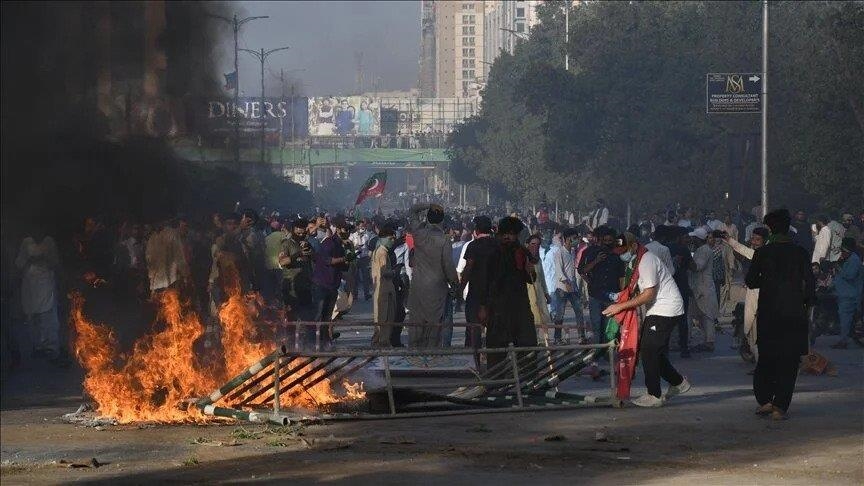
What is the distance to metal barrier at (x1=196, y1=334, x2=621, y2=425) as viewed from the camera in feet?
38.5

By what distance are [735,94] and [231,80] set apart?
19.3 m

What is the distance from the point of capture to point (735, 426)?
40.1 feet

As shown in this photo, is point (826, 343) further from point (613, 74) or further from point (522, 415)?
point (613, 74)

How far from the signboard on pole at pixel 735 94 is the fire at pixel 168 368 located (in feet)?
56.5

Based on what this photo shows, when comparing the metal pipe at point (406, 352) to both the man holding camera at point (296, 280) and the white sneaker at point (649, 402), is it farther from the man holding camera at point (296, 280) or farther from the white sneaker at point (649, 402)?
the man holding camera at point (296, 280)

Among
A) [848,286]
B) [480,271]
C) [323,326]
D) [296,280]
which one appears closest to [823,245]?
[848,286]

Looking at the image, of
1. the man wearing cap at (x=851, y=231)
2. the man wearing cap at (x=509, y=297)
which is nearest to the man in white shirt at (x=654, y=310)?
the man wearing cap at (x=509, y=297)

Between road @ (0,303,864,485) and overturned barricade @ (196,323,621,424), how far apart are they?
0.58ft

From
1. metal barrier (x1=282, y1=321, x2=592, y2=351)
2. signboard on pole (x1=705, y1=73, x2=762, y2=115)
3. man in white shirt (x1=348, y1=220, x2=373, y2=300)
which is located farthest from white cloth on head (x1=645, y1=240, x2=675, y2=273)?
man in white shirt (x1=348, y1=220, x2=373, y2=300)

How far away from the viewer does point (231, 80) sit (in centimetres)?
1196

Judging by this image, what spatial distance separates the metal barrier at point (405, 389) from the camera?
1173cm

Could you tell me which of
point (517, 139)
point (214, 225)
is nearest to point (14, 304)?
point (214, 225)

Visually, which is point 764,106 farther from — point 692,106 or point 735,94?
point 692,106

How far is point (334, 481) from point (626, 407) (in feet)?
15.0
